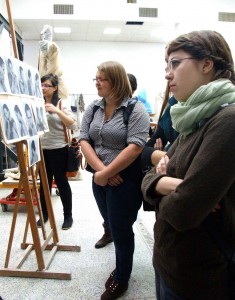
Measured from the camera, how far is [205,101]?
742mm

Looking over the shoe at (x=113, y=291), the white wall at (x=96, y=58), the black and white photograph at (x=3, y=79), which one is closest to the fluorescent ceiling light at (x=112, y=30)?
the white wall at (x=96, y=58)

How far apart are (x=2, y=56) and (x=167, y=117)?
0.95 metres

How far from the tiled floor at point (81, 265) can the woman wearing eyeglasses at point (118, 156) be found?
164 millimetres

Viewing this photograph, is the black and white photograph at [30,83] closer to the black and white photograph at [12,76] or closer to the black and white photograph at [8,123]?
the black and white photograph at [12,76]

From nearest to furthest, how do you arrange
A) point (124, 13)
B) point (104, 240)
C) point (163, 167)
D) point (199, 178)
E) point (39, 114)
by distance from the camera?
point (199, 178) < point (163, 167) < point (39, 114) < point (104, 240) < point (124, 13)

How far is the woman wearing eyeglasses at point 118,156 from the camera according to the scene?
59.8 inches

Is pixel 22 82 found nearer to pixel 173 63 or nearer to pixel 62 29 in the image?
pixel 173 63

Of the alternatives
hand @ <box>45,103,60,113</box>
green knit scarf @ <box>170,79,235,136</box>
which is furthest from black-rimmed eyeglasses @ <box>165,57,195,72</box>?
hand @ <box>45,103,60,113</box>

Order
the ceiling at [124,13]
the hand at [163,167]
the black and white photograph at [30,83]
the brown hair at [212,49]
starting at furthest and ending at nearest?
1. the ceiling at [124,13]
2. the black and white photograph at [30,83]
3. the hand at [163,167]
4. the brown hair at [212,49]

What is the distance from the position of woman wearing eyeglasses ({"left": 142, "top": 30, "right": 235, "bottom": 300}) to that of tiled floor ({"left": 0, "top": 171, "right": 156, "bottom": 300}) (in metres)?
1.02

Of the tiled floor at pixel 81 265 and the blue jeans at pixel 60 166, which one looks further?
the blue jeans at pixel 60 166

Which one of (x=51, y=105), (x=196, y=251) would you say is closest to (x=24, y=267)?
(x=51, y=105)

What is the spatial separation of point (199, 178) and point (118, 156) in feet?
2.81

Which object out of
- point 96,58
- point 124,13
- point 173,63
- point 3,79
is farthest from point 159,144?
point 96,58
